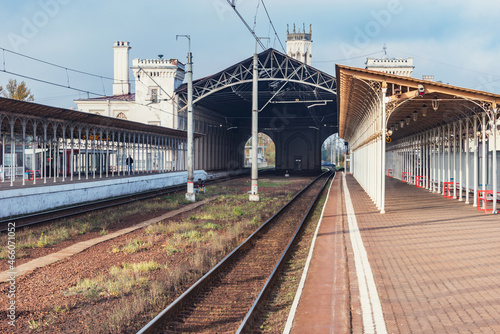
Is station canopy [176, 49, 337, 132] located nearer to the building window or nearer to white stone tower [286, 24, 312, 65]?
the building window

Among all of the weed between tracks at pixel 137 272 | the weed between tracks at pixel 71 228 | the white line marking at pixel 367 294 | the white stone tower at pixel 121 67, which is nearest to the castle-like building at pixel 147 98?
the white stone tower at pixel 121 67

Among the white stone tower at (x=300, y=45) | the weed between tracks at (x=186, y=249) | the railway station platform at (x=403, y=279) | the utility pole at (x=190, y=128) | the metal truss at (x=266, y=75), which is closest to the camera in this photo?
the railway station platform at (x=403, y=279)

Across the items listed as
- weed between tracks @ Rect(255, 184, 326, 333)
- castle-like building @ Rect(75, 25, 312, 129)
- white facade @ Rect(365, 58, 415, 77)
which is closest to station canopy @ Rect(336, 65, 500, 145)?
weed between tracks @ Rect(255, 184, 326, 333)

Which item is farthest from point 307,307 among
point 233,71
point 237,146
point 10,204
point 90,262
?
point 237,146

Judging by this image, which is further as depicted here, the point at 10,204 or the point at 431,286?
the point at 10,204

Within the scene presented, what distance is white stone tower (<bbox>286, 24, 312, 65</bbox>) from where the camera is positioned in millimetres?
108569

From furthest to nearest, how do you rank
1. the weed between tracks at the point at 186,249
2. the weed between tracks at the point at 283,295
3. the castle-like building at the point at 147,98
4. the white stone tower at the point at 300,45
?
1. the white stone tower at the point at 300,45
2. the castle-like building at the point at 147,98
3. the weed between tracks at the point at 186,249
4. the weed between tracks at the point at 283,295

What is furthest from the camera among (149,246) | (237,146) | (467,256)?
(237,146)

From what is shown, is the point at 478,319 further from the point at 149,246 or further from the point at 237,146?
the point at 237,146

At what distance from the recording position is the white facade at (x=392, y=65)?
52562 millimetres

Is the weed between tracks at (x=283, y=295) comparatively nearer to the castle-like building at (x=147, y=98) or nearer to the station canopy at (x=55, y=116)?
the station canopy at (x=55, y=116)

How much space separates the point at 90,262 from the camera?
9.65 meters

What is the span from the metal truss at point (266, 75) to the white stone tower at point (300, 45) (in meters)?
67.0

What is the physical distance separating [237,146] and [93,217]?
5495cm
